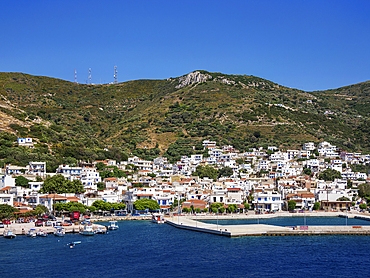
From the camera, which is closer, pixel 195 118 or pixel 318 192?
pixel 318 192

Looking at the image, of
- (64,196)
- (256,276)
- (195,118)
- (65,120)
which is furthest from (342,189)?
(65,120)

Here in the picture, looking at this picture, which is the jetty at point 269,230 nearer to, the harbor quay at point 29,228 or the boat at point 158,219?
the boat at point 158,219

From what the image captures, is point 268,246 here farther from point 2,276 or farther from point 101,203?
point 101,203

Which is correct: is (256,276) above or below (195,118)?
below

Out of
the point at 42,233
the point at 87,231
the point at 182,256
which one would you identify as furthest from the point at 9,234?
the point at 182,256

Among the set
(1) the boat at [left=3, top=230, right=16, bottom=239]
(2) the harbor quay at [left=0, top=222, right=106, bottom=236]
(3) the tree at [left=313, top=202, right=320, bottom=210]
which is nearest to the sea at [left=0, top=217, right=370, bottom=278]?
(1) the boat at [left=3, top=230, right=16, bottom=239]

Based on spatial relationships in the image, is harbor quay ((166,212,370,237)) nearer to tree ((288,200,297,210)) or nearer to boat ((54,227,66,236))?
boat ((54,227,66,236))

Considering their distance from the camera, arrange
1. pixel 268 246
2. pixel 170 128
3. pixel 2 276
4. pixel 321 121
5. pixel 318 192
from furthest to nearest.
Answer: pixel 321 121 < pixel 170 128 < pixel 318 192 < pixel 268 246 < pixel 2 276
